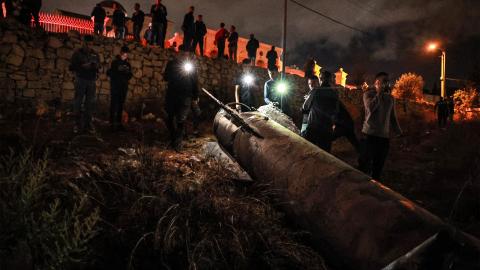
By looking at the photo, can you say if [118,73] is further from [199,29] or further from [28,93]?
[199,29]

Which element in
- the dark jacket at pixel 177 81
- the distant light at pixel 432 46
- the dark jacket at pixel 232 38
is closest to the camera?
the dark jacket at pixel 177 81

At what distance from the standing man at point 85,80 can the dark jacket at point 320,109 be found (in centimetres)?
441

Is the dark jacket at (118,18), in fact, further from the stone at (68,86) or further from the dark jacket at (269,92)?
the dark jacket at (269,92)

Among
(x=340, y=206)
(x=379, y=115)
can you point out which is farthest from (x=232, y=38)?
(x=340, y=206)

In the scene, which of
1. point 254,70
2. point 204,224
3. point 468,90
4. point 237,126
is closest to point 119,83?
point 237,126

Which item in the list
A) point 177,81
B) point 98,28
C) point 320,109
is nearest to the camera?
point 320,109

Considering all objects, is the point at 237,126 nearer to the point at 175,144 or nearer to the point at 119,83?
Answer: the point at 175,144

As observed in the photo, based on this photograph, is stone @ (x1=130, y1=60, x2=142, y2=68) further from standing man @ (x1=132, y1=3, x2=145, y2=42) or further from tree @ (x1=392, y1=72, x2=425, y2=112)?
tree @ (x1=392, y1=72, x2=425, y2=112)

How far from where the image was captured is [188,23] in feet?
38.9

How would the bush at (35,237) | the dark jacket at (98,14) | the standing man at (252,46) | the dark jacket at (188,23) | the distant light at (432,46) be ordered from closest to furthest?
the bush at (35,237) → the dark jacket at (98,14) → the dark jacket at (188,23) → the standing man at (252,46) → the distant light at (432,46)

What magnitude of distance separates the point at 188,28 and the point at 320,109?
8269mm

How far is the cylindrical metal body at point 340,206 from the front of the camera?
1.92 meters

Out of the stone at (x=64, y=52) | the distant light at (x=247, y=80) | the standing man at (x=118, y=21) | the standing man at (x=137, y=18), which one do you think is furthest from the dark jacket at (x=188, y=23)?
the distant light at (x=247, y=80)

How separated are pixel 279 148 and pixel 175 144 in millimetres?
3377
